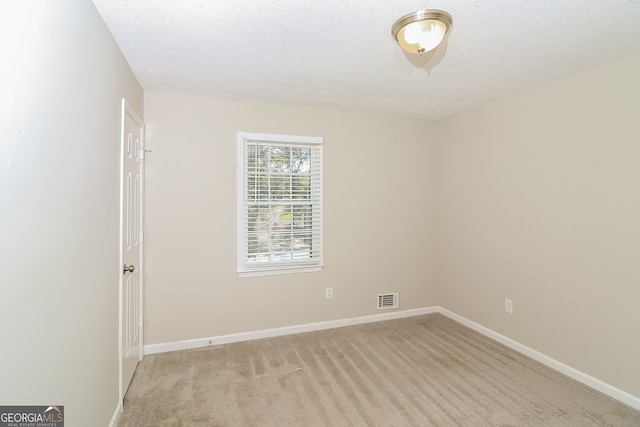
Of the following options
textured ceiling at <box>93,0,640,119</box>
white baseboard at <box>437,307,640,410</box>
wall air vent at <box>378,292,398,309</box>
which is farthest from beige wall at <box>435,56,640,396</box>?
wall air vent at <box>378,292,398,309</box>

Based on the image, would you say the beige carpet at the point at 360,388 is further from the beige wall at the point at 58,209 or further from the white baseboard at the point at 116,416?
A: the beige wall at the point at 58,209

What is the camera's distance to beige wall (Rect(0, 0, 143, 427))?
3.22 feet

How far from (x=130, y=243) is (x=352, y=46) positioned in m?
2.26

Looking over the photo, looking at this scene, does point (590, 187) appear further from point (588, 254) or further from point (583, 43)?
point (583, 43)

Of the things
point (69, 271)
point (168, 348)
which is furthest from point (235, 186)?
point (69, 271)

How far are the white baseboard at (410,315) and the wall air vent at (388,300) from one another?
0.31 feet

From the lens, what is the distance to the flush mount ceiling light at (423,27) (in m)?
1.56

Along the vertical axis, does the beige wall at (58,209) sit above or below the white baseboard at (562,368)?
above

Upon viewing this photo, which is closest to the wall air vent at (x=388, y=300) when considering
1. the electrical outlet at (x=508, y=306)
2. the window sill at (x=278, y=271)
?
the window sill at (x=278, y=271)

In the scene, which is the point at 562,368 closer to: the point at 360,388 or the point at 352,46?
the point at 360,388

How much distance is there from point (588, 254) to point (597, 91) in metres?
1.28

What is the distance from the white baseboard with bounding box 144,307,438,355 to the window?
0.65 m

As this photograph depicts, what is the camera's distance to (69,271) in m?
1.38

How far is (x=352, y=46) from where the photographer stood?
6.84 ft
